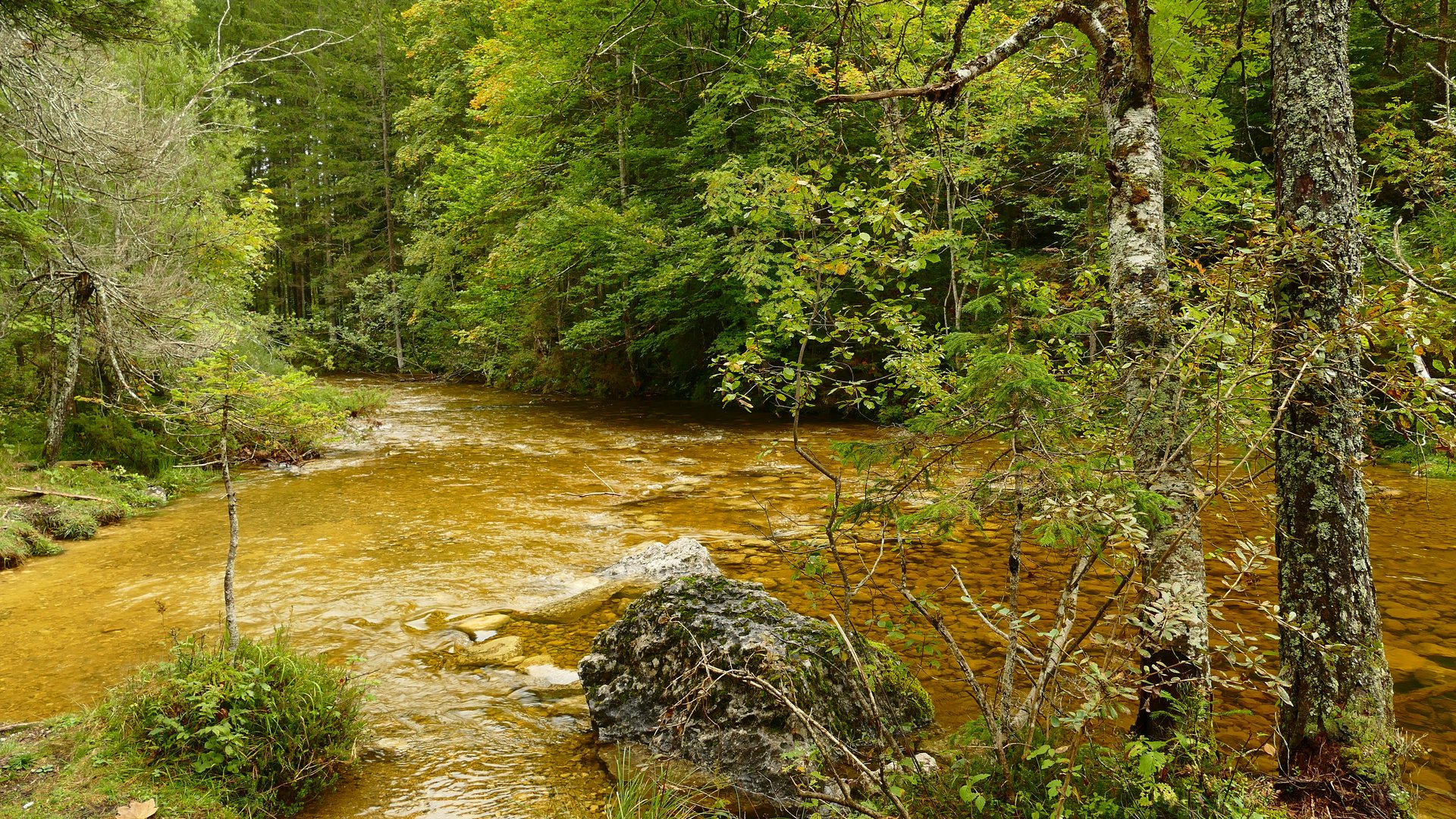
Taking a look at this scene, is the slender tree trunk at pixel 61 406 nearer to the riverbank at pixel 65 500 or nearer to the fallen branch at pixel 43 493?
the riverbank at pixel 65 500

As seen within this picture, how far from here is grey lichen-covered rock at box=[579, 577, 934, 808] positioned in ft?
11.2

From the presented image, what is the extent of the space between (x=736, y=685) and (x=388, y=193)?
31.8 meters

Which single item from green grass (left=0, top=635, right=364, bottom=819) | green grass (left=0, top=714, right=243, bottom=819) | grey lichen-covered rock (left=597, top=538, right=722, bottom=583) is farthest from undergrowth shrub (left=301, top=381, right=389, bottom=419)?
green grass (left=0, top=714, right=243, bottom=819)

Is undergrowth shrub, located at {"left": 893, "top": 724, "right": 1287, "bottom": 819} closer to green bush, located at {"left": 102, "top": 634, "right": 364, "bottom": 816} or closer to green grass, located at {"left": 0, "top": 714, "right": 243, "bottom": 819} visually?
green bush, located at {"left": 102, "top": 634, "right": 364, "bottom": 816}

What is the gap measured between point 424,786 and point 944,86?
12.7 feet

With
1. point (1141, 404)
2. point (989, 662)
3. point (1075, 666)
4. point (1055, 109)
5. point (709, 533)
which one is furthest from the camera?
point (1055, 109)

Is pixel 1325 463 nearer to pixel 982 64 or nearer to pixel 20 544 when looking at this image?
pixel 982 64

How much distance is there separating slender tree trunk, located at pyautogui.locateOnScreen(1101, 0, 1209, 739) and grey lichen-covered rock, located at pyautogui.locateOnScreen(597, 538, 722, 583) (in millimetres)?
3651

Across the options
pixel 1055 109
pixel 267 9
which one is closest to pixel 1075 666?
pixel 1055 109

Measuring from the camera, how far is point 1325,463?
2857 millimetres

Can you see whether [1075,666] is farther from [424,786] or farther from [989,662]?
[424,786]

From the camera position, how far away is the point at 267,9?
31.5 meters

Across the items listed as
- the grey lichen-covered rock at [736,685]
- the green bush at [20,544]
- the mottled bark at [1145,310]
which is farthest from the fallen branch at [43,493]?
the mottled bark at [1145,310]

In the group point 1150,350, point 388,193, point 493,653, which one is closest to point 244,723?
point 493,653
